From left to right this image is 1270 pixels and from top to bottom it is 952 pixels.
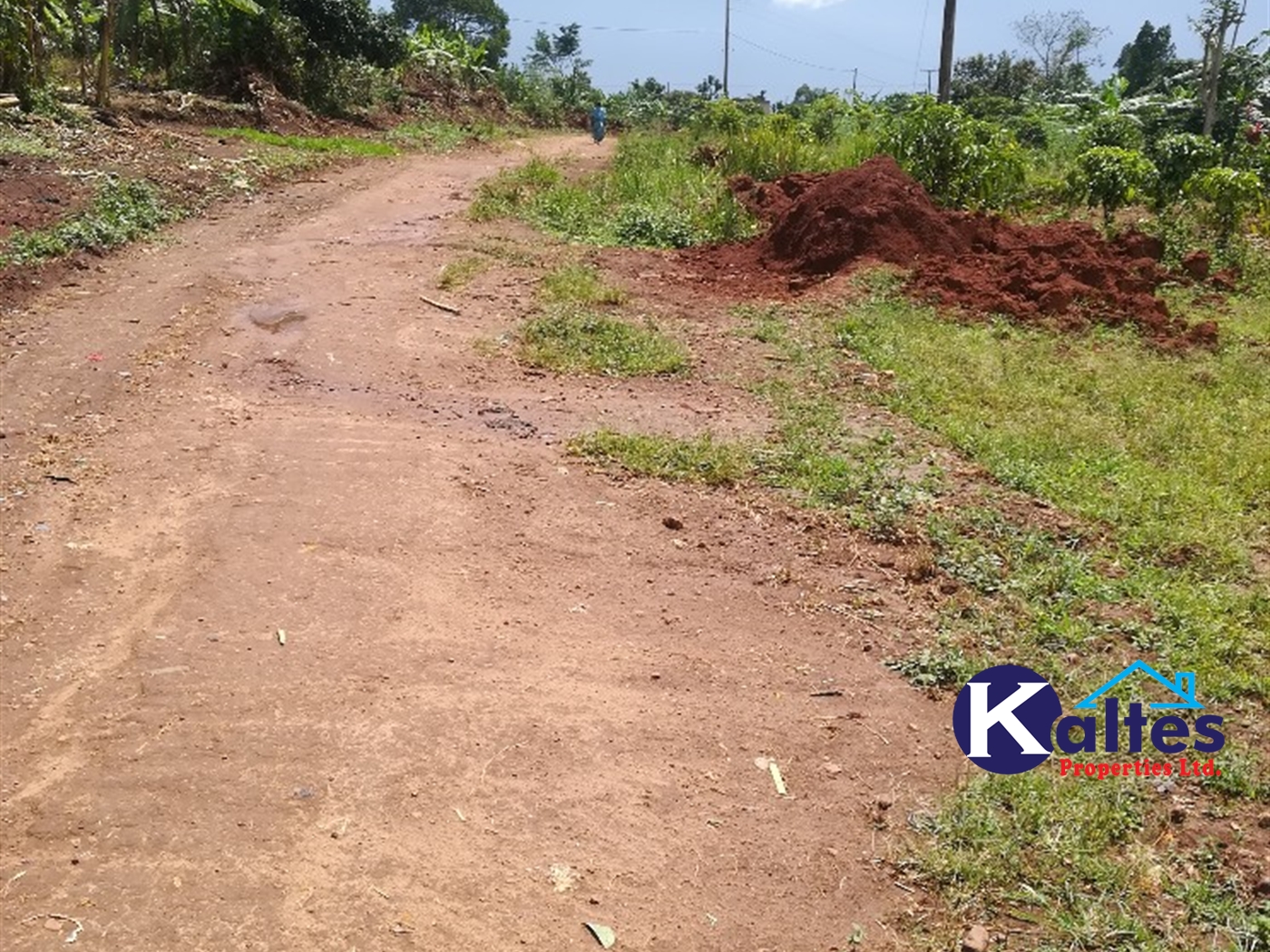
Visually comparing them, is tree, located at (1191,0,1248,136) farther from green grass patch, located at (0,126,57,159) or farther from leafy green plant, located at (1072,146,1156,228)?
green grass patch, located at (0,126,57,159)

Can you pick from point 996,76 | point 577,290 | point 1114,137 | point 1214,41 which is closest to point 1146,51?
point 996,76

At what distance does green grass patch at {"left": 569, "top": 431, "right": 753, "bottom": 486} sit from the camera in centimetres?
583

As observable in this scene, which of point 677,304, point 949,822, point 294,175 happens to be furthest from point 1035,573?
point 294,175

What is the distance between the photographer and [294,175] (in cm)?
1388

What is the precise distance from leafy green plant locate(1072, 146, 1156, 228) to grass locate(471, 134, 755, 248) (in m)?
3.73

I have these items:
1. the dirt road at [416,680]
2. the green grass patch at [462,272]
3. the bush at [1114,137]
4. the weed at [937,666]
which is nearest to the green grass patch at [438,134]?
the green grass patch at [462,272]

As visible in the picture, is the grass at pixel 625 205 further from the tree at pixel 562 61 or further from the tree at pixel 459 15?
the tree at pixel 459 15

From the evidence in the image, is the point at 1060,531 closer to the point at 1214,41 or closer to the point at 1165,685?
the point at 1165,685

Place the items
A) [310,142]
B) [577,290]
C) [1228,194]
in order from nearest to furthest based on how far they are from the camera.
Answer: [577,290] < [1228,194] < [310,142]

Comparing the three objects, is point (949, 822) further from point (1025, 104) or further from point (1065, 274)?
point (1025, 104)

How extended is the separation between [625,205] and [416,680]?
9.87 m

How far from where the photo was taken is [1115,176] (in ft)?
37.9

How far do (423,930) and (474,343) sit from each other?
208 inches

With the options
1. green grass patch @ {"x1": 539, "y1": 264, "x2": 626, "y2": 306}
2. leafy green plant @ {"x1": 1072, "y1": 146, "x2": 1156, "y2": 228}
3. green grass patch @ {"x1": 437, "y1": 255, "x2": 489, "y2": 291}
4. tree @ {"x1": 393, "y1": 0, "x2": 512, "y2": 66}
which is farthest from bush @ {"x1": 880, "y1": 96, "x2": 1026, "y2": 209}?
tree @ {"x1": 393, "y1": 0, "x2": 512, "y2": 66}
